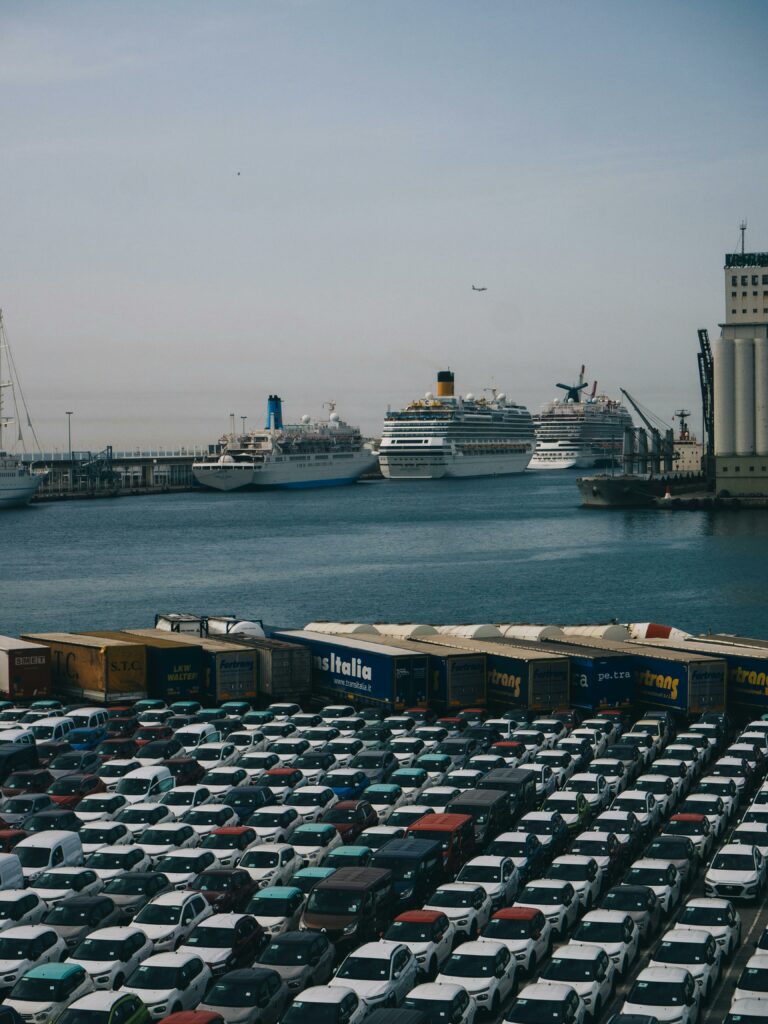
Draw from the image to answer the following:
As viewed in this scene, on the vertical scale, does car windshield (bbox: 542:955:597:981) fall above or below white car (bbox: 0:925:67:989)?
below

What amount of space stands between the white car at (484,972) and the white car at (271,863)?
329cm

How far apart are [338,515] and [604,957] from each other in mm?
101831

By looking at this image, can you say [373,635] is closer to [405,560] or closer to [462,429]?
[405,560]

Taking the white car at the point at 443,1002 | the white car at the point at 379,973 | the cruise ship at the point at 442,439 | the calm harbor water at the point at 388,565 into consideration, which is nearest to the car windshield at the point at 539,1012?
the white car at the point at 443,1002

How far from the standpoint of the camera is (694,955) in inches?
478

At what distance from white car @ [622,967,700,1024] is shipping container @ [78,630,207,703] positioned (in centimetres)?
1670

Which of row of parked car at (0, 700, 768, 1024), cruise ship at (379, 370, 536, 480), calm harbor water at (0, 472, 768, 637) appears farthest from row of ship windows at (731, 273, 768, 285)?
row of parked car at (0, 700, 768, 1024)

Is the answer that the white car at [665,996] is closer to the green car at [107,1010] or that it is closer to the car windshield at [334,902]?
the car windshield at [334,902]

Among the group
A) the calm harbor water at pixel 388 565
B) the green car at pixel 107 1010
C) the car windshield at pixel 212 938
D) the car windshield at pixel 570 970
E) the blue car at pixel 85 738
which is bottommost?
the calm harbor water at pixel 388 565

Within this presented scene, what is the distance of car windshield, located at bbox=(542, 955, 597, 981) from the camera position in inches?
464

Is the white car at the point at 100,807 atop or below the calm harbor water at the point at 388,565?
atop

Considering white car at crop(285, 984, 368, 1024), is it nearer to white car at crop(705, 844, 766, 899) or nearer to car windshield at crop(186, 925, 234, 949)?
car windshield at crop(186, 925, 234, 949)

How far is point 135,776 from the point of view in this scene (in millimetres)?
18766

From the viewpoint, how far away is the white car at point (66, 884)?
14203mm
